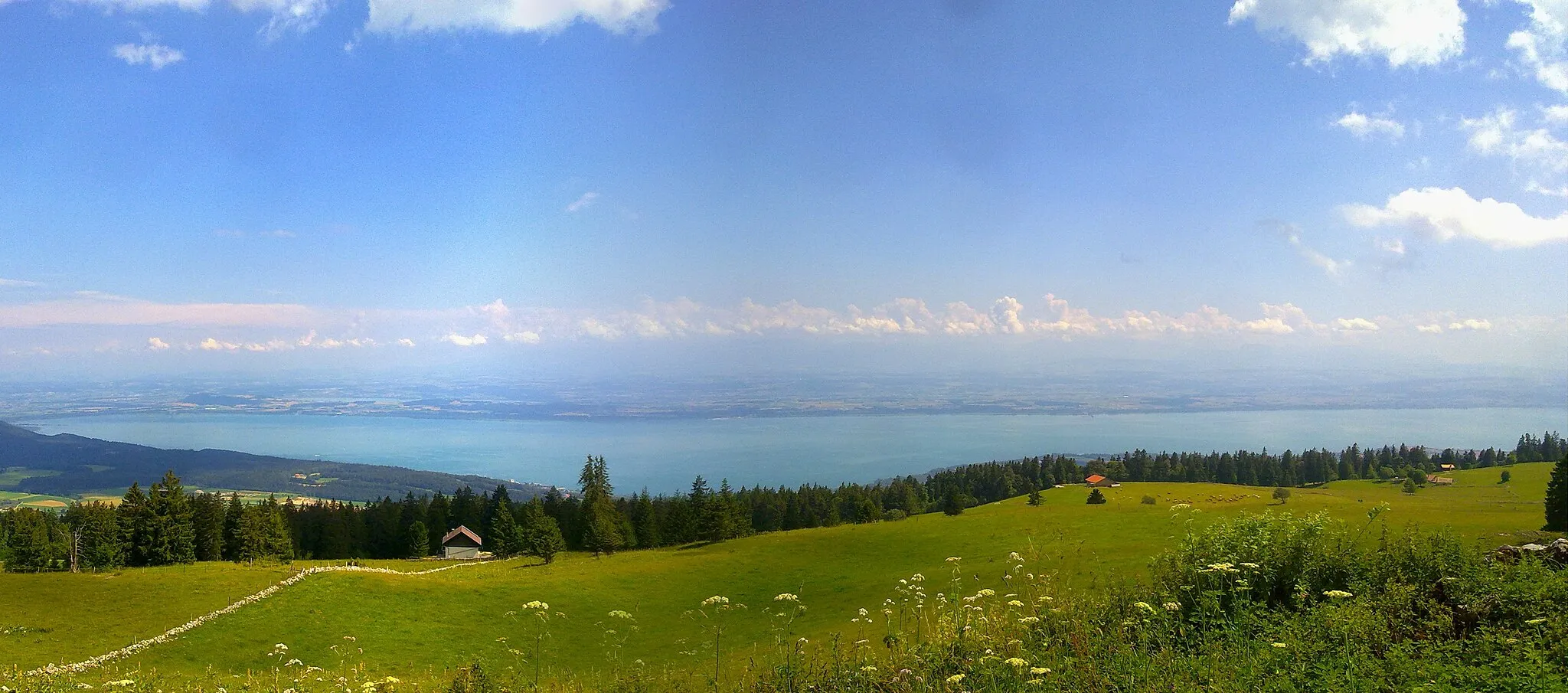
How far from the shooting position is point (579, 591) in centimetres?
2878

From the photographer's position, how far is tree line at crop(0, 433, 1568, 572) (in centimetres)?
4284

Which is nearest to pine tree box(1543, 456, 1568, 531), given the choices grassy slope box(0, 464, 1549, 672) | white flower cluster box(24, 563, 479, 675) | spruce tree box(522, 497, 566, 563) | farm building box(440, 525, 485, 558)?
grassy slope box(0, 464, 1549, 672)

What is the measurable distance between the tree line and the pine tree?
40268 mm

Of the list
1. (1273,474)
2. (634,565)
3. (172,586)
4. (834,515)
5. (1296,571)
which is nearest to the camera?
(1296,571)

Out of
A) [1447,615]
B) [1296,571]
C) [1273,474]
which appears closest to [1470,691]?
[1447,615]

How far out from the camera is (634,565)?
3525 centimetres

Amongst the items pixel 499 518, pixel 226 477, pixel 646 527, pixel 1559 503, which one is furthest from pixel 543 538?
pixel 226 477

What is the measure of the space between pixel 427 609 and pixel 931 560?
69.2ft

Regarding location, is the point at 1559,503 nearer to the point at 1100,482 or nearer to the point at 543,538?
the point at 543,538

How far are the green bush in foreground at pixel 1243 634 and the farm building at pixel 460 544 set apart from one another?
5981cm

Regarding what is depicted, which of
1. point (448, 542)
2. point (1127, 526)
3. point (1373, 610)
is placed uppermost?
point (1373, 610)

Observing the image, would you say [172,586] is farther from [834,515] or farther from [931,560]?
[834,515]

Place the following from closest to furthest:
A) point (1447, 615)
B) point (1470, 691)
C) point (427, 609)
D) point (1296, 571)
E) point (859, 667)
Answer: point (1470, 691) → point (1447, 615) → point (859, 667) → point (1296, 571) → point (427, 609)

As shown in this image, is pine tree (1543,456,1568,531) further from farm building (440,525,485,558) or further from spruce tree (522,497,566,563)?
farm building (440,525,485,558)
